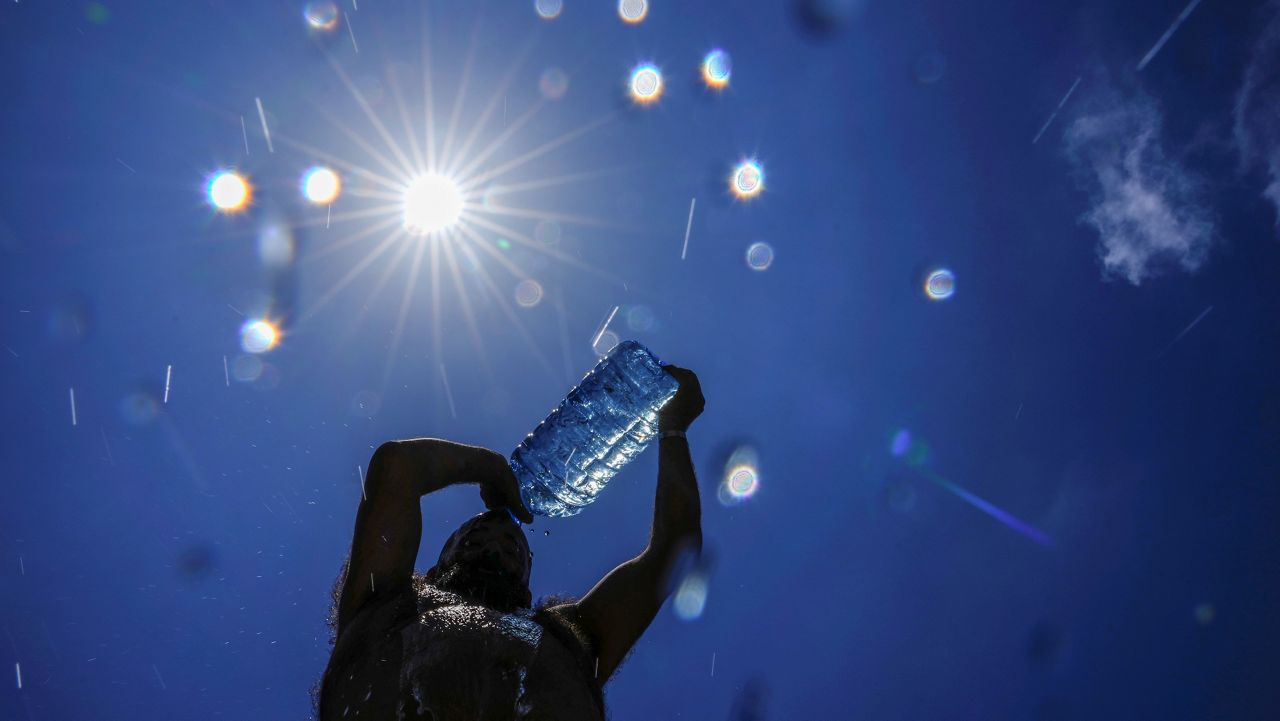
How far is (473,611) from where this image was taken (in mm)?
2320

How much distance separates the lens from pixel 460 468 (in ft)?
9.62

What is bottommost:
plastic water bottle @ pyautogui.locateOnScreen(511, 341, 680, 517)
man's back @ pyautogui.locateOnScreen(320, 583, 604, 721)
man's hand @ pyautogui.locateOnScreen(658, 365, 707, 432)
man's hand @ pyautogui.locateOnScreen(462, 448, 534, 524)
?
man's back @ pyautogui.locateOnScreen(320, 583, 604, 721)

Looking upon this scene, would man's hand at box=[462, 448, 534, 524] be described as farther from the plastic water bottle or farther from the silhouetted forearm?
the plastic water bottle

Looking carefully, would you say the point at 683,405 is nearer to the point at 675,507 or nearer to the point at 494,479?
the point at 675,507

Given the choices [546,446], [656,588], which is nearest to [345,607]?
[656,588]

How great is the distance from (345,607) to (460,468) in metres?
0.79

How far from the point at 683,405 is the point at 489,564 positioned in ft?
5.08

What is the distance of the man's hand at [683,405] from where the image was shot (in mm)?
3711

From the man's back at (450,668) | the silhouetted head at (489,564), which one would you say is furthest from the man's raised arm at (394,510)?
the silhouetted head at (489,564)

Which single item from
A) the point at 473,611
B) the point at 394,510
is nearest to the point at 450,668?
the point at 473,611

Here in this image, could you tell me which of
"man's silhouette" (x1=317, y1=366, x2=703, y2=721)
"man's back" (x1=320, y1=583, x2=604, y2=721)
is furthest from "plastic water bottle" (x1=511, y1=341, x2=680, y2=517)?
"man's back" (x1=320, y1=583, x2=604, y2=721)

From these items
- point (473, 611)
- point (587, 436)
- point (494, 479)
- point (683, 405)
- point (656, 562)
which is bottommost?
point (473, 611)

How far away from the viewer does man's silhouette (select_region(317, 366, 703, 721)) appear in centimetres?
202

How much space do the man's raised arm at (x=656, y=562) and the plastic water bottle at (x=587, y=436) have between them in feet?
5.23
